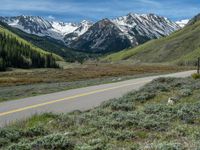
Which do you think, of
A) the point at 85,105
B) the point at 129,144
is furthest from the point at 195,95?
the point at 129,144

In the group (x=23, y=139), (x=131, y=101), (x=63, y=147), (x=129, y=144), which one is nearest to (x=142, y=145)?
(x=129, y=144)

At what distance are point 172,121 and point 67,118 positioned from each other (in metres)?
3.87

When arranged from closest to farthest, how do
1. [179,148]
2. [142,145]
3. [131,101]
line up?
[179,148], [142,145], [131,101]

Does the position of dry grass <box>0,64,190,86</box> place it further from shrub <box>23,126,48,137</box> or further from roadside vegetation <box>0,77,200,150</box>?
shrub <box>23,126,48,137</box>

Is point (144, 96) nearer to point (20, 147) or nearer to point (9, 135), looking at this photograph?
point (9, 135)

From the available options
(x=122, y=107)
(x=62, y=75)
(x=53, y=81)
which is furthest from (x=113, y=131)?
(x=62, y=75)

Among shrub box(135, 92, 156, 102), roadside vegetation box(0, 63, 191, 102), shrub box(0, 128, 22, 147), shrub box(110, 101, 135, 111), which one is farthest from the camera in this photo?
roadside vegetation box(0, 63, 191, 102)

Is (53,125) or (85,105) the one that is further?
(85,105)

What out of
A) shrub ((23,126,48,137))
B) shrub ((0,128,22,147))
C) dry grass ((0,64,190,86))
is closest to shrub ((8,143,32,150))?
shrub ((0,128,22,147))

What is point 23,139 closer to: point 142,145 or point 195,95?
point 142,145

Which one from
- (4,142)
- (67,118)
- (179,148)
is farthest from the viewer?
(67,118)

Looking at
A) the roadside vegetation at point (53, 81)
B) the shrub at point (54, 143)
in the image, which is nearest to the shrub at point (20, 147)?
the shrub at point (54, 143)

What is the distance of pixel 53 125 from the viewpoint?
1461 centimetres

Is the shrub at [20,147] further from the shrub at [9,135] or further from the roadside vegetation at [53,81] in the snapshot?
the roadside vegetation at [53,81]
